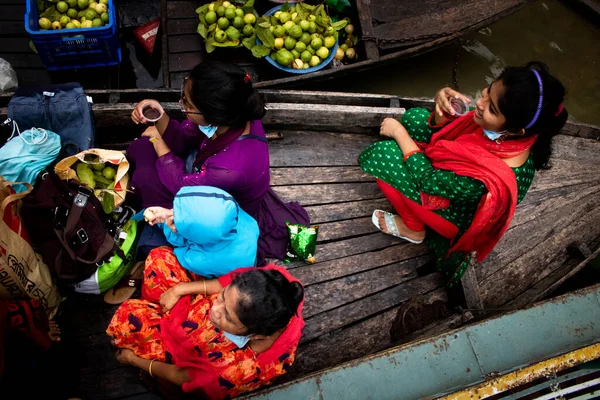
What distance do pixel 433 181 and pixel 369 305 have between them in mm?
961

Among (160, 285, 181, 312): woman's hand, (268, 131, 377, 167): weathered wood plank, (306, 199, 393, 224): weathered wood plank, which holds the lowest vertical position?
(306, 199, 393, 224): weathered wood plank

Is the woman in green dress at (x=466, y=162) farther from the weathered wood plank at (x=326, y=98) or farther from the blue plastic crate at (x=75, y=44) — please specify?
the blue plastic crate at (x=75, y=44)

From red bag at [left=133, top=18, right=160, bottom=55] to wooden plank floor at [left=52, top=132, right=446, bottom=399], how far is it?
1840mm

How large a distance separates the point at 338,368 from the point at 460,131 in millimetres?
1666

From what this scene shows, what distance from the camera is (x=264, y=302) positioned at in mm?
1917

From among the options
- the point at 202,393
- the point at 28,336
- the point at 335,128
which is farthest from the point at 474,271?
the point at 28,336

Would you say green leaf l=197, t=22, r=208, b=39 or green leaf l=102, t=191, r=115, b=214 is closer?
green leaf l=102, t=191, r=115, b=214

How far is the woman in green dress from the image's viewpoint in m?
2.28

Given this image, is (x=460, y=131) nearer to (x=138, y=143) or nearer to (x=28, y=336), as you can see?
(x=138, y=143)

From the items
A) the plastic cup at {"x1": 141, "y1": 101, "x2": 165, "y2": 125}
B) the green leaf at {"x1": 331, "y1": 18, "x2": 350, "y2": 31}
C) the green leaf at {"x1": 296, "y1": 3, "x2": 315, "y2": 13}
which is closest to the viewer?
the plastic cup at {"x1": 141, "y1": 101, "x2": 165, "y2": 125}

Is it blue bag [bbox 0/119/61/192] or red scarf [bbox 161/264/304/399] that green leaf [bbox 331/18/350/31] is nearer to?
blue bag [bbox 0/119/61/192]

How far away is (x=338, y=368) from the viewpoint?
6.66ft

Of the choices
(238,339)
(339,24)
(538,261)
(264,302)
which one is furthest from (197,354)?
(339,24)

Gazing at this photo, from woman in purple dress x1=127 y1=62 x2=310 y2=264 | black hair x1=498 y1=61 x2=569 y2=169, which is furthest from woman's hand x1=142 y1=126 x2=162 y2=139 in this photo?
black hair x1=498 y1=61 x2=569 y2=169
